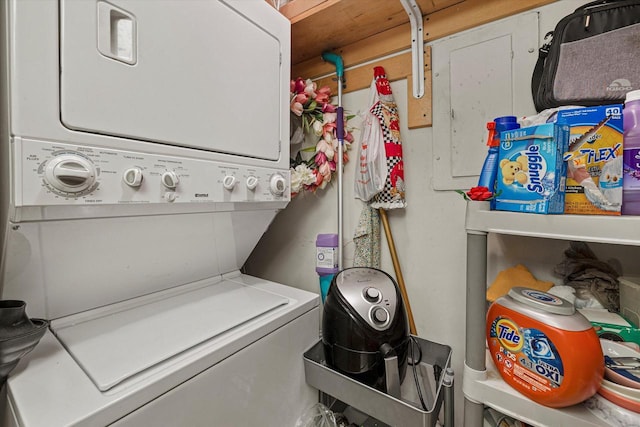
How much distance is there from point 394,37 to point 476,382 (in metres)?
1.60

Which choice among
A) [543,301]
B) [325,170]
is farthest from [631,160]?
[325,170]

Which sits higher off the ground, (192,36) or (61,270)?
(192,36)

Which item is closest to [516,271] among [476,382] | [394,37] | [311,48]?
[476,382]

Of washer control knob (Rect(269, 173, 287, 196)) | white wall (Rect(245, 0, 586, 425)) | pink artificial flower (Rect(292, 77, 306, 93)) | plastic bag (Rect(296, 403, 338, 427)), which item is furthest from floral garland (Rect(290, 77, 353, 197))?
plastic bag (Rect(296, 403, 338, 427))

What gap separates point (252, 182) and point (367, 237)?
73cm

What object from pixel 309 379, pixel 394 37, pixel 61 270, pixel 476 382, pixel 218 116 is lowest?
pixel 309 379

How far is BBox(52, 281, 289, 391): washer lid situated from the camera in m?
0.68

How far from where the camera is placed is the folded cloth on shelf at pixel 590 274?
38.2 inches

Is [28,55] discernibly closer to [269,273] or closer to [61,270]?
[61,270]

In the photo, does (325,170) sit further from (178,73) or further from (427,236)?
(178,73)

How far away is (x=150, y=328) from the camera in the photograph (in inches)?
33.8

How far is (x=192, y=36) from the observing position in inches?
34.3

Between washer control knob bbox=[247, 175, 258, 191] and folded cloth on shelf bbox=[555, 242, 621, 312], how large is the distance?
1281 millimetres

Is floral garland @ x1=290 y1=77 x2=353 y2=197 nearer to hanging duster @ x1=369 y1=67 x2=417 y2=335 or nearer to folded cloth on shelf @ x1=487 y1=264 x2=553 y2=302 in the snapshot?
hanging duster @ x1=369 y1=67 x2=417 y2=335
